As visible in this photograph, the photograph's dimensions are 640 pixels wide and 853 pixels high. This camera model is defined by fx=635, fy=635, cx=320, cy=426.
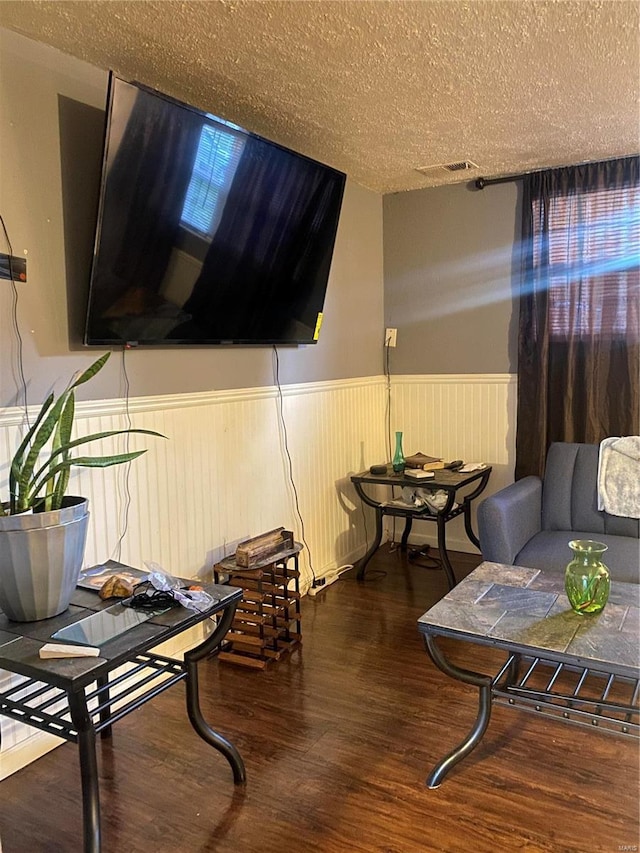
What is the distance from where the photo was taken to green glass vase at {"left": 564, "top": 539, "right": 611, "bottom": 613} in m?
1.84

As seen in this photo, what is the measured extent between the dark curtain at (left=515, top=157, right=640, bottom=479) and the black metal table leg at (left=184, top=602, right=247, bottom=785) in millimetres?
2359

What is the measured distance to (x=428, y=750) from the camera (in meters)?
2.03

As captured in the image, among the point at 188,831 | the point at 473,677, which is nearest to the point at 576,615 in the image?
the point at 473,677

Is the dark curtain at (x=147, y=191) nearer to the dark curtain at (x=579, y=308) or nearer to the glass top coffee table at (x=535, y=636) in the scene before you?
Result: the glass top coffee table at (x=535, y=636)

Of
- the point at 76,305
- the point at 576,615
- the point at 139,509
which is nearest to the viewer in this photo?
the point at 576,615

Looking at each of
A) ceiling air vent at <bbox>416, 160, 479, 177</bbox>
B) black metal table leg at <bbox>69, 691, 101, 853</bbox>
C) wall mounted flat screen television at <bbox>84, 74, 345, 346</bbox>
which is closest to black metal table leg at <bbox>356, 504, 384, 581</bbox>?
wall mounted flat screen television at <bbox>84, 74, 345, 346</bbox>

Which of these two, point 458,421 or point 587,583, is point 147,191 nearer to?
point 587,583

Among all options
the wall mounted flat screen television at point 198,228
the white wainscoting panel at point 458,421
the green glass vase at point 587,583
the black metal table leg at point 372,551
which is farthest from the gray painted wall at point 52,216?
the white wainscoting panel at point 458,421

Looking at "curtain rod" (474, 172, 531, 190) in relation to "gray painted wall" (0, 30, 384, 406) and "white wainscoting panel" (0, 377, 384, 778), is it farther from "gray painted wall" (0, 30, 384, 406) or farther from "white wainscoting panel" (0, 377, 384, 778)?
"gray painted wall" (0, 30, 384, 406)

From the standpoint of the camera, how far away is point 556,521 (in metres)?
3.05

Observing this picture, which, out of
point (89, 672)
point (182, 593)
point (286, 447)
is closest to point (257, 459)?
point (286, 447)

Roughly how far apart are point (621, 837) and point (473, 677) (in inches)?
20.3

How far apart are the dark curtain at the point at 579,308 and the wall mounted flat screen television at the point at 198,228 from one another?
1.23 meters

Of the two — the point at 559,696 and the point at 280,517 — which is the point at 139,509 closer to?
the point at 280,517
